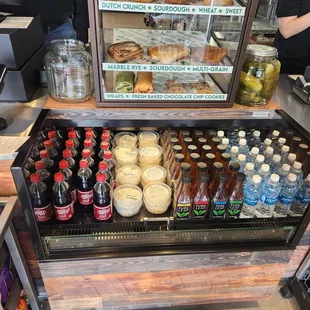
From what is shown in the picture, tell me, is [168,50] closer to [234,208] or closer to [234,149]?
[234,149]

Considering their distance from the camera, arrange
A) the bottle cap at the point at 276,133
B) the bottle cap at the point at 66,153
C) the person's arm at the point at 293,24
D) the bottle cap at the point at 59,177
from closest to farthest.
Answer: the bottle cap at the point at 59,177, the bottle cap at the point at 66,153, the bottle cap at the point at 276,133, the person's arm at the point at 293,24

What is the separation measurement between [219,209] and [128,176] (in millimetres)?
394

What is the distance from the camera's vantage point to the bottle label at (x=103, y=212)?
1092 mm

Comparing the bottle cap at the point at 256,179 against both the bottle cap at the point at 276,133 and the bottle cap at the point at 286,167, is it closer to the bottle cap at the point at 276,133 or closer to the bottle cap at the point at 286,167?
the bottle cap at the point at 286,167

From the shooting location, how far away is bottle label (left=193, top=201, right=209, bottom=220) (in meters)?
A: 1.11

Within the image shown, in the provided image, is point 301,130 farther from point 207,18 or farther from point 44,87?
point 44,87

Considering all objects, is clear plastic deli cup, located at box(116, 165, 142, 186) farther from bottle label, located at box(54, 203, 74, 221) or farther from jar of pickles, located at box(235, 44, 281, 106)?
jar of pickles, located at box(235, 44, 281, 106)

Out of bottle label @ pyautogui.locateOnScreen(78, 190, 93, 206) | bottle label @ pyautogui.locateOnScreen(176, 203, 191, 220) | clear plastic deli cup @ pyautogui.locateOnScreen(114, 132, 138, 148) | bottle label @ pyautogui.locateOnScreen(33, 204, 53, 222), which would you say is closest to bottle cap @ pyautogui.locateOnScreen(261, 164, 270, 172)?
bottle label @ pyautogui.locateOnScreen(176, 203, 191, 220)

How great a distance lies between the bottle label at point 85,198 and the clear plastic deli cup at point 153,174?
223 mm

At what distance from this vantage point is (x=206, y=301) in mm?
1441

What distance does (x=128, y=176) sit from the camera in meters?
1.20

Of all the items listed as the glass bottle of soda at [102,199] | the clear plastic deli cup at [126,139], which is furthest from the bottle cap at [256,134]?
the glass bottle of soda at [102,199]

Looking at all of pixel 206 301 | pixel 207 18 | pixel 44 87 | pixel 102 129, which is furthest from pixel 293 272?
pixel 44 87

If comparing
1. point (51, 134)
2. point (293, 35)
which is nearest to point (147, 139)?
point (51, 134)
